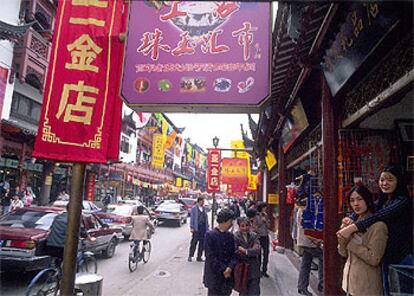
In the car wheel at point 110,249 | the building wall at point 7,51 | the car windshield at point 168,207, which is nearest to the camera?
the car wheel at point 110,249

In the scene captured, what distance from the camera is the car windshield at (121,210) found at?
13.8 metres

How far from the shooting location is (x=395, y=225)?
2965mm

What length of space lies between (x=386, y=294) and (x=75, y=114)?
3283 mm

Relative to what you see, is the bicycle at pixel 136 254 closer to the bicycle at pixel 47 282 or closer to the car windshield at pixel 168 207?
the bicycle at pixel 47 282

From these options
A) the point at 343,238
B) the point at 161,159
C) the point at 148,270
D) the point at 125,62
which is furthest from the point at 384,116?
the point at 161,159

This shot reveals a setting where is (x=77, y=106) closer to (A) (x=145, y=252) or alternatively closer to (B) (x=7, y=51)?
(A) (x=145, y=252)

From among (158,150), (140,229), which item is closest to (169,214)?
(158,150)

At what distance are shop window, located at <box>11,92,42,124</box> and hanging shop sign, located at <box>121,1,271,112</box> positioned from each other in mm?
15981

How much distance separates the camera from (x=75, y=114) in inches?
128

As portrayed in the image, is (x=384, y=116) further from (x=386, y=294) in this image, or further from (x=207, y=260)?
(x=207, y=260)

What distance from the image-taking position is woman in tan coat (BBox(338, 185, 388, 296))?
289 centimetres

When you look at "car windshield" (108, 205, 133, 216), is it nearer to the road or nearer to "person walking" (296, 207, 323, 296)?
the road

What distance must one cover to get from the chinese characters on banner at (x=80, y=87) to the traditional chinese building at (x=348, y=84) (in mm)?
1939

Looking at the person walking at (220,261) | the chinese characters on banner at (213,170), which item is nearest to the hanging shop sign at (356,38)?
the person walking at (220,261)
